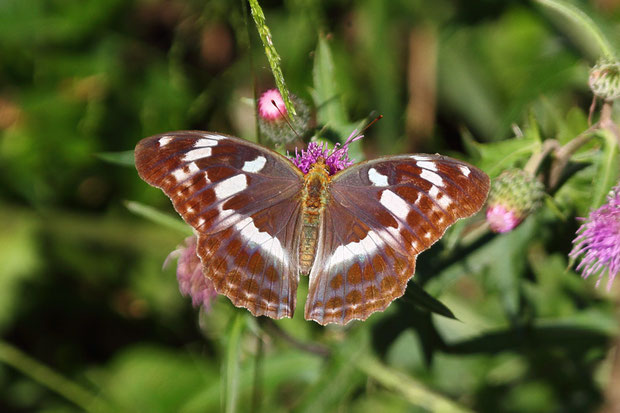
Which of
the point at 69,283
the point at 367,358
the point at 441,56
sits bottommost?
the point at 69,283

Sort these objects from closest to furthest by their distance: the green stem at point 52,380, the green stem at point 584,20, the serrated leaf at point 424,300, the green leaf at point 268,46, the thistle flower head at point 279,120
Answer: the green leaf at point 268,46 < the serrated leaf at point 424,300 < the green stem at point 584,20 < the thistle flower head at point 279,120 < the green stem at point 52,380

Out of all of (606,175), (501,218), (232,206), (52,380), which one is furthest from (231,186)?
(52,380)

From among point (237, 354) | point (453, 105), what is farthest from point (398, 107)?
point (237, 354)

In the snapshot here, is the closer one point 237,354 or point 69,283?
point 237,354

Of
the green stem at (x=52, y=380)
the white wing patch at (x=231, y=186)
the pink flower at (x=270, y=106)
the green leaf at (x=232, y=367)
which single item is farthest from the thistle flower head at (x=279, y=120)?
the green stem at (x=52, y=380)

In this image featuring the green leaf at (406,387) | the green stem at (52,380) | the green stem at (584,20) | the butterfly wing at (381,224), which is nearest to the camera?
the butterfly wing at (381,224)

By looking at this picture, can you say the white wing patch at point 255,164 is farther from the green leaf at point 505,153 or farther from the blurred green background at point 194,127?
the blurred green background at point 194,127

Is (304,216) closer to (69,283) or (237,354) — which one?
(237,354)

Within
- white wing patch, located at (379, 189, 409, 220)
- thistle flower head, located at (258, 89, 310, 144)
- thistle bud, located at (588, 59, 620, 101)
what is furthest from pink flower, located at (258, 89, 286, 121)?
thistle bud, located at (588, 59, 620, 101)
